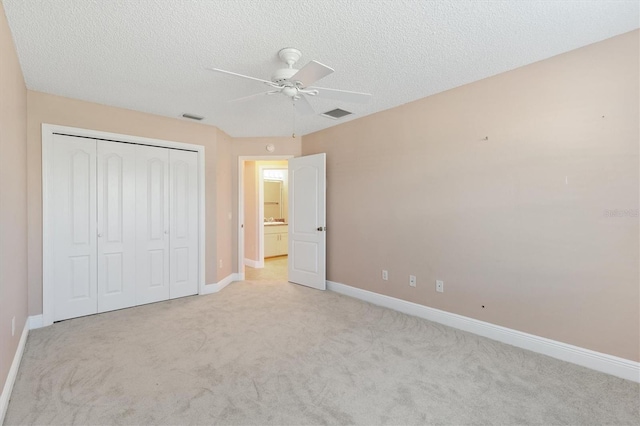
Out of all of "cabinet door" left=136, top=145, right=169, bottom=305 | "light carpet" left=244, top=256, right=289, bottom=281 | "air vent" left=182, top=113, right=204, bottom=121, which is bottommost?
"light carpet" left=244, top=256, right=289, bottom=281

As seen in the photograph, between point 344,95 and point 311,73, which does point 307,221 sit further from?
point 311,73

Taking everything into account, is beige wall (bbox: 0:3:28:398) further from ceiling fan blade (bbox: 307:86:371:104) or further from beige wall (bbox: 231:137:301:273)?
beige wall (bbox: 231:137:301:273)

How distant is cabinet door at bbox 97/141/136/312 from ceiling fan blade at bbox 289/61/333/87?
9.00 feet

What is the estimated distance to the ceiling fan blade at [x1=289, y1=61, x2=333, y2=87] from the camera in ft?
6.10

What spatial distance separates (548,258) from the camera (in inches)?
101

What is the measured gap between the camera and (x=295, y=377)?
221 centimetres

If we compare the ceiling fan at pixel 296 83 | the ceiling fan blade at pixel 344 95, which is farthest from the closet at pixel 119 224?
the ceiling fan blade at pixel 344 95

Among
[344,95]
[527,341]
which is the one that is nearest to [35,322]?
[344,95]

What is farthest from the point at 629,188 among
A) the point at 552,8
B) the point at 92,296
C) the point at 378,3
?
the point at 92,296

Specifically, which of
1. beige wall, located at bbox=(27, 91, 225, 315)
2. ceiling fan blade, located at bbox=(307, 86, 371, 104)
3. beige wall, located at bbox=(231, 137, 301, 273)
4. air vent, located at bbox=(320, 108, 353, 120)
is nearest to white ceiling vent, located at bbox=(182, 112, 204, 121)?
beige wall, located at bbox=(27, 91, 225, 315)

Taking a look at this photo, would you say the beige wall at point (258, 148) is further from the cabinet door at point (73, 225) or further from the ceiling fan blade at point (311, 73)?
the ceiling fan blade at point (311, 73)

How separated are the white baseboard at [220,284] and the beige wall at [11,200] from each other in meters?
1.91

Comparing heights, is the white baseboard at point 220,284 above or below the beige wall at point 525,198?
below

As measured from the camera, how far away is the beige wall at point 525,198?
88.7 inches
